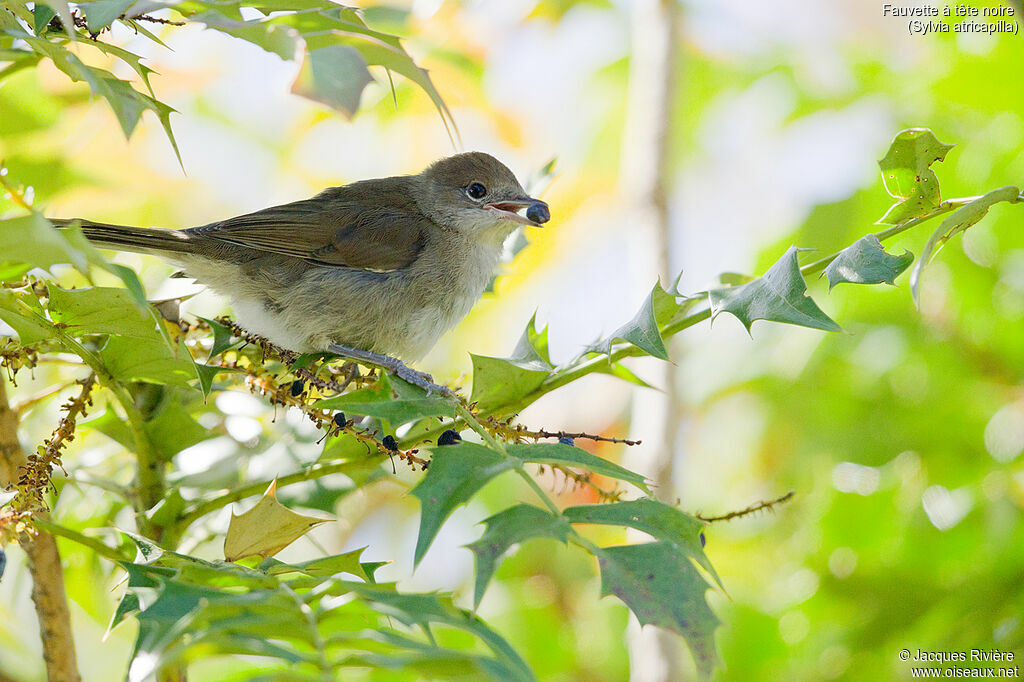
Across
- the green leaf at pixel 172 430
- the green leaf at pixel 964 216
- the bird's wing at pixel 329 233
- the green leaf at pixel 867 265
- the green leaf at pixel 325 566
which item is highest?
the bird's wing at pixel 329 233

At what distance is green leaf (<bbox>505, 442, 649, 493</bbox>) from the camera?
4.08ft

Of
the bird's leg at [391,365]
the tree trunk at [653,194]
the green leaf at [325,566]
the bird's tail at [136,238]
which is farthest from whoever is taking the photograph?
the tree trunk at [653,194]

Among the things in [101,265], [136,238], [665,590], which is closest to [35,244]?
[101,265]

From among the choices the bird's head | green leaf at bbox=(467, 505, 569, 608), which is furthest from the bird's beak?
green leaf at bbox=(467, 505, 569, 608)

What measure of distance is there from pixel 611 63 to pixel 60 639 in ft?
11.7

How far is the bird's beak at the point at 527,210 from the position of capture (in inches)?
124

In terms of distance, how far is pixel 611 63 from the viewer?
14.4 ft

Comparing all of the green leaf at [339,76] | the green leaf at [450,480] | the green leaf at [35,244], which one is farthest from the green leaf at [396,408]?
the green leaf at [339,76]

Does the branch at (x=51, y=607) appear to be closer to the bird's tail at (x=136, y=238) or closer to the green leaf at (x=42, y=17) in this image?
the green leaf at (x=42, y=17)

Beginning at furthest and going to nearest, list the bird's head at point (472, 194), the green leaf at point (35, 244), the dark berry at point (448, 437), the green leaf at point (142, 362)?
the bird's head at point (472, 194) < the dark berry at point (448, 437) < the green leaf at point (142, 362) < the green leaf at point (35, 244)

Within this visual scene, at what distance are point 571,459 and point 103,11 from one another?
893mm

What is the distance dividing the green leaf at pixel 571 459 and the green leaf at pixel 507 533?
0.08 meters

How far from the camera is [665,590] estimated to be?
1122 mm

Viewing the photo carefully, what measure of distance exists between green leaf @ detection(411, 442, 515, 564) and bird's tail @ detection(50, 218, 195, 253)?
1.53 metres
